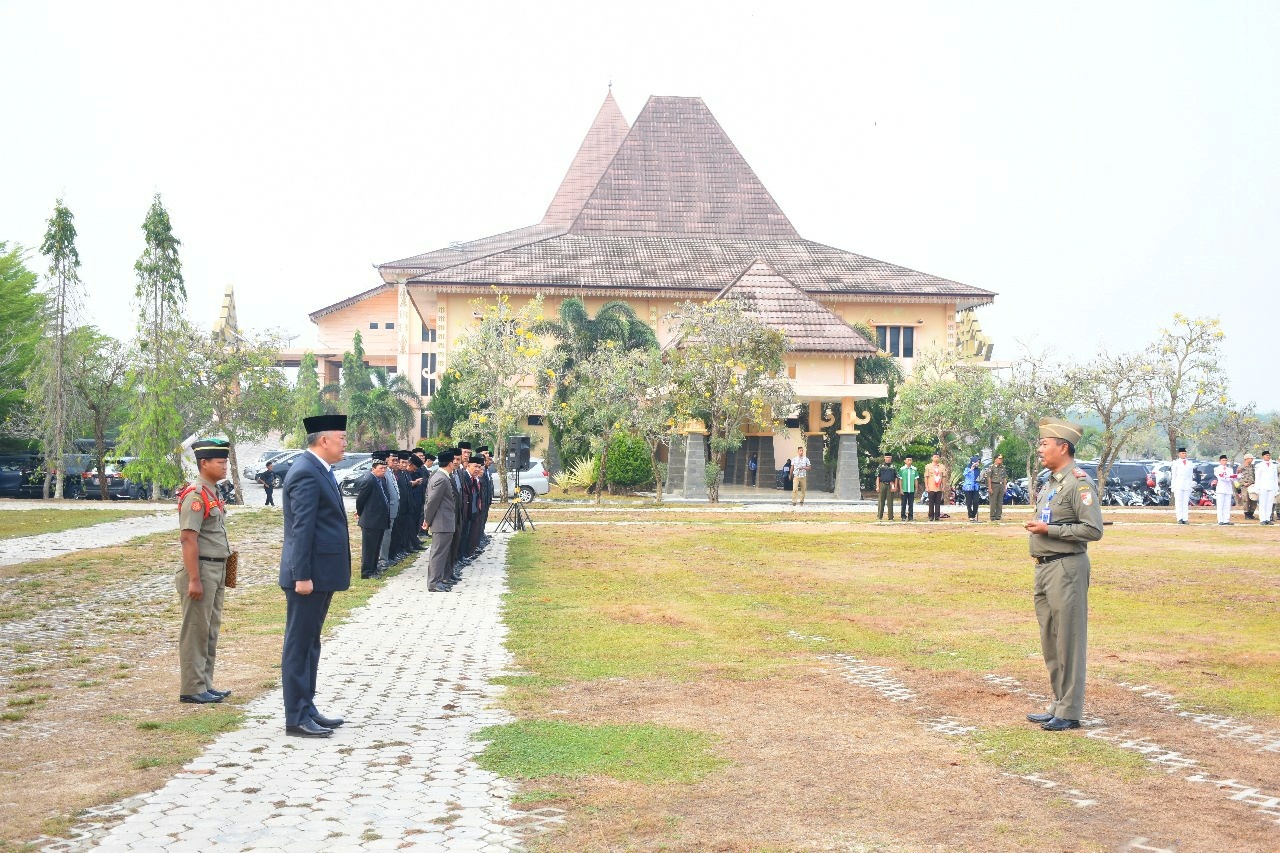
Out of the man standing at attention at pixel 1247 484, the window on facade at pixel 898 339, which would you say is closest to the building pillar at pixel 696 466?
the man standing at attention at pixel 1247 484

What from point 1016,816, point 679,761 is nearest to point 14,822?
point 679,761

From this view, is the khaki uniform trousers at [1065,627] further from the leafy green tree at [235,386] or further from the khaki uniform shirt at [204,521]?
the leafy green tree at [235,386]

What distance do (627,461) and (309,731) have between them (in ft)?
119

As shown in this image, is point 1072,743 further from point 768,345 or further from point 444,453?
point 768,345

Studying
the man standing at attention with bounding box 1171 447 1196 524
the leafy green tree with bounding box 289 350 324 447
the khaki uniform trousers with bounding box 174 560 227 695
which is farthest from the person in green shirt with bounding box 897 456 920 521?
the leafy green tree with bounding box 289 350 324 447

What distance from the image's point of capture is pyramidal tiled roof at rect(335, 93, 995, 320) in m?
54.7

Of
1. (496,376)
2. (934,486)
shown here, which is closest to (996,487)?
(934,486)

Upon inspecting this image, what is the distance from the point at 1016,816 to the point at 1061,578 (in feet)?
8.01

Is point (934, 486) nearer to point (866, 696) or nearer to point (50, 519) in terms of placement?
point (50, 519)

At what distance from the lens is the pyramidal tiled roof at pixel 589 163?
6856 cm

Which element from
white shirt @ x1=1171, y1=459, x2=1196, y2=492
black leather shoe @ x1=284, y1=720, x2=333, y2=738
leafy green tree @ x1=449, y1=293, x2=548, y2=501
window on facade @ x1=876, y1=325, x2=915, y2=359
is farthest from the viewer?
window on facade @ x1=876, y1=325, x2=915, y2=359

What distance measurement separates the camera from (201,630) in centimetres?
841

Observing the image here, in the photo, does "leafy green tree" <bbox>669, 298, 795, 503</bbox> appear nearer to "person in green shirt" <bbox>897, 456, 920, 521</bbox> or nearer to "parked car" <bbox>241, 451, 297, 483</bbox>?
"person in green shirt" <bbox>897, 456, 920, 521</bbox>

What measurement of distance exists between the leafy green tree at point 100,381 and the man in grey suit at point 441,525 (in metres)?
25.1
